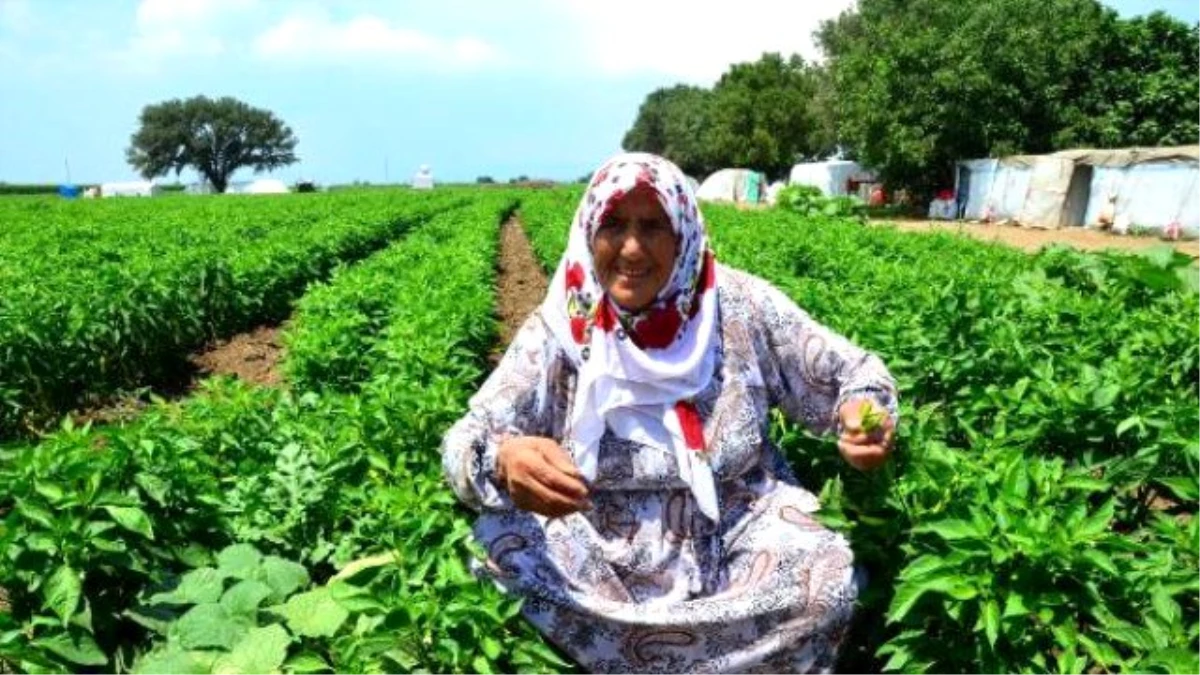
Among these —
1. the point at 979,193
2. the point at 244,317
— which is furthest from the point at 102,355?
the point at 979,193

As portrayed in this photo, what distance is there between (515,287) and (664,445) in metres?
11.7

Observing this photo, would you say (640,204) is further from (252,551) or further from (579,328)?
(252,551)

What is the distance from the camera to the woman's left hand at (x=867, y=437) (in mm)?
2438

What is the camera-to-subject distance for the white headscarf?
2.69 meters

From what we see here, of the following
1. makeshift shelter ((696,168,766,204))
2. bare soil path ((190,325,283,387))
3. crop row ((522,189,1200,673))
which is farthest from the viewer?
makeshift shelter ((696,168,766,204))

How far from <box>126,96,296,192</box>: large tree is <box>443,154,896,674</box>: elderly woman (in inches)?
4055

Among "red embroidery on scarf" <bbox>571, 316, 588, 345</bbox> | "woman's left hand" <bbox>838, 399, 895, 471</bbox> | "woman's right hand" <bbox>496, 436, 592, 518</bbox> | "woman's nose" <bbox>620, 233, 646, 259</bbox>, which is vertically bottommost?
"woman's right hand" <bbox>496, 436, 592, 518</bbox>

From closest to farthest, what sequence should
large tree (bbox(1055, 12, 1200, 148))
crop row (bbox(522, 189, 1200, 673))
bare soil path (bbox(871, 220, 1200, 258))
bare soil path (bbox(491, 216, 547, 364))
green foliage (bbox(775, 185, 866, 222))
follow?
crop row (bbox(522, 189, 1200, 673))
bare soil path (bbox(491, 216, 547, 364))
bare soil path (bbox(871, 220, 1200, 258))
green foliage (bbox(775, 185, 866, 222))
large tree (bbox(1055, 12, 1200, 148))

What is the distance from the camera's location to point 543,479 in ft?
7.78

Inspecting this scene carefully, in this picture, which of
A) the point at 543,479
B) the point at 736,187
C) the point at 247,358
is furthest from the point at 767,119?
the point at 543,479

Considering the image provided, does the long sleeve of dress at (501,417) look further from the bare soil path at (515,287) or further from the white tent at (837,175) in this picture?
the white tent at (837,175)

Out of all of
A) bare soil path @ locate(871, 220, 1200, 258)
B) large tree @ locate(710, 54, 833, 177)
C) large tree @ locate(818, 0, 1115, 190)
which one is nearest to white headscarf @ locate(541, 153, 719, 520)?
bare soil path @ locate(871, 220, 1200, 258)

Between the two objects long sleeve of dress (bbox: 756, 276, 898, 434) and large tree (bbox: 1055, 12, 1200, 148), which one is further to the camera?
large tree (bbox: 1055, 12, 1200, 148)

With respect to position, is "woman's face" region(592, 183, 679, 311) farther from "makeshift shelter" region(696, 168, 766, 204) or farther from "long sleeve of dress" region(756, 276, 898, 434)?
"makeshift shelter" region(696, 168, 766, 204)
